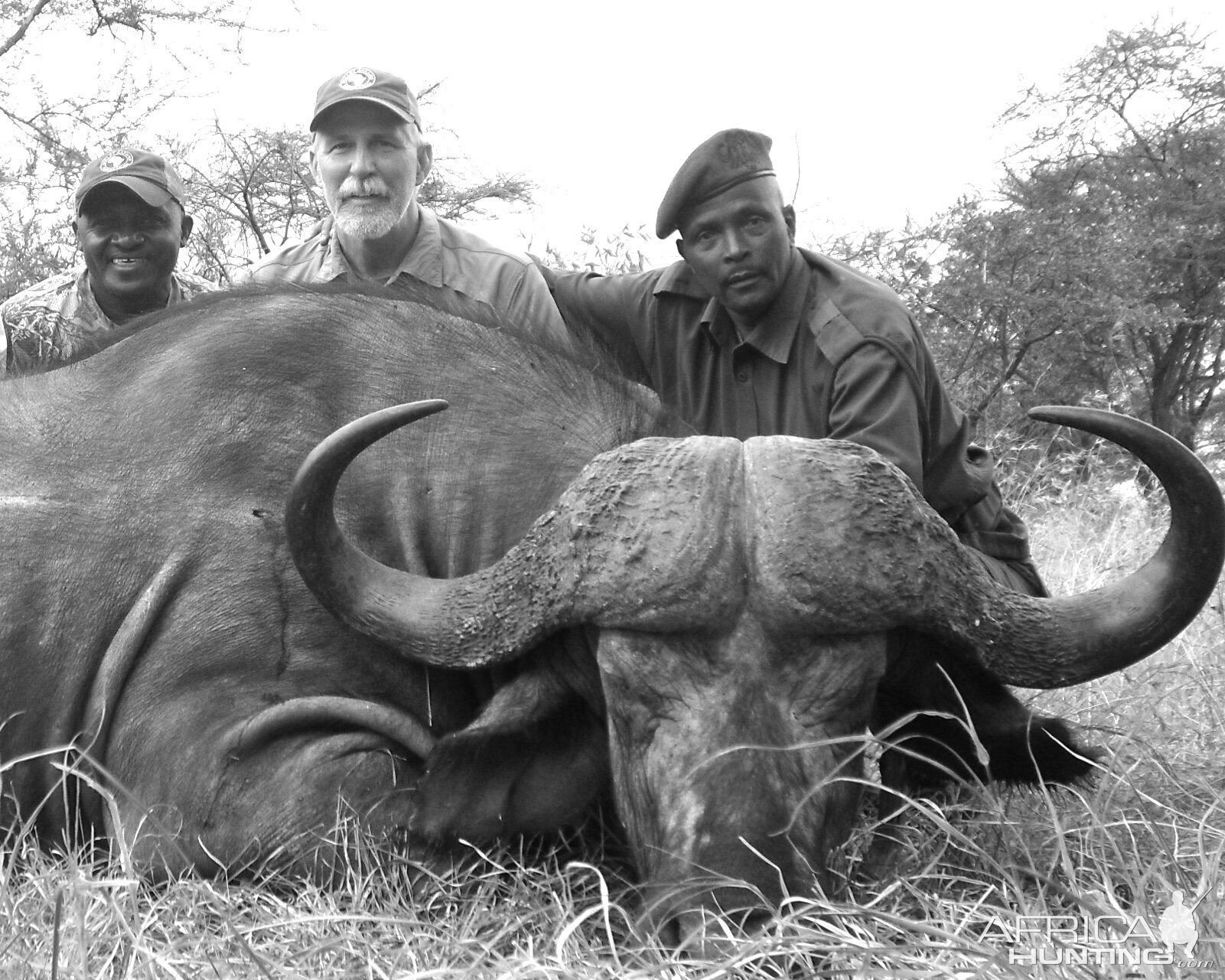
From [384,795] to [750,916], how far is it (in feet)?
3.25

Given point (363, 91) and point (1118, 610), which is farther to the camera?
point (363, 91)

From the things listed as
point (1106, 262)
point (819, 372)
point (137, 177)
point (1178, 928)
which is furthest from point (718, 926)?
point (1106, 262)

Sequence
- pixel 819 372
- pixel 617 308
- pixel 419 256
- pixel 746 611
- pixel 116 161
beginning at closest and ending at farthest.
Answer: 1. pixel 746 611
2. pixel 819 372
3. pixel 617 308
4. pixel 116 161
5. pixel 419 256

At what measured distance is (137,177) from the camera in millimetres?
6211

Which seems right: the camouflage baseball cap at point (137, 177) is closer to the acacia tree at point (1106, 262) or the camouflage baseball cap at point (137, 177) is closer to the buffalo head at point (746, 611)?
the buffalo head at point (746, 611)

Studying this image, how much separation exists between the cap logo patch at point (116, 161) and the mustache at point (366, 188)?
95 cm

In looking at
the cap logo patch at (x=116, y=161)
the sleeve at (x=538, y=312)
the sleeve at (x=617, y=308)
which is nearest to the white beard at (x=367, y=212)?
the sleeve at (x=538, y=312)

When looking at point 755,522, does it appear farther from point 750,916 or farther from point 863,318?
point 863,318

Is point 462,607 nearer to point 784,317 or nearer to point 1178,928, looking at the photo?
point 1178,928

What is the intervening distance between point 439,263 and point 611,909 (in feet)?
13.8

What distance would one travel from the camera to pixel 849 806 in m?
3.03

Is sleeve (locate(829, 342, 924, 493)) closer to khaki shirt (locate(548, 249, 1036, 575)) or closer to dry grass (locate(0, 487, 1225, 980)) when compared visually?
khaki shirt (locate(548, 249, 1036, 575))

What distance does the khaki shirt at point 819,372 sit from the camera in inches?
168

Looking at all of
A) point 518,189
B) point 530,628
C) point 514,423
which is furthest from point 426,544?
point 518,189
